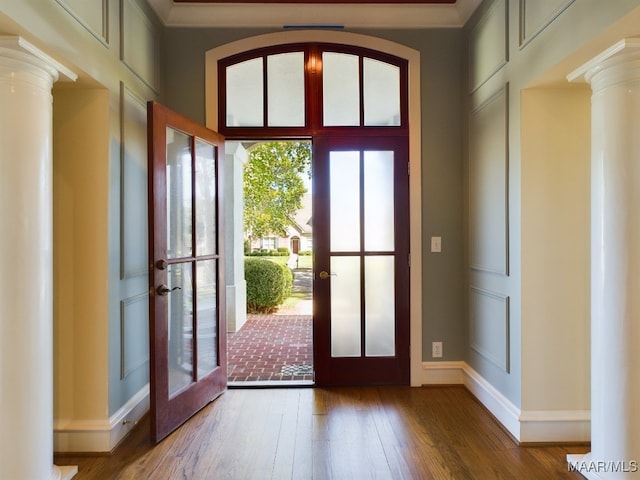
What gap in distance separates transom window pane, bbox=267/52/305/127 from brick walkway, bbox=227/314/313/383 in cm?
225

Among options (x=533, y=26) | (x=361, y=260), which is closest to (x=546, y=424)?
(x=361, y=260)

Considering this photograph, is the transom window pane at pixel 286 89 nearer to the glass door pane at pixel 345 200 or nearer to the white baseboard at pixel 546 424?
the glass door pane at pixel 345 200

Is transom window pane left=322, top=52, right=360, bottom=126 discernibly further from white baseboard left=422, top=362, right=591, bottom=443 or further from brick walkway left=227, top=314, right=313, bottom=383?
white baseboard left=422, top=362, right=591, bottom=443

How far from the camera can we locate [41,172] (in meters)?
1.87

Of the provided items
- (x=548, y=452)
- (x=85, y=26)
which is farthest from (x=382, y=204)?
(x=85, y=26)

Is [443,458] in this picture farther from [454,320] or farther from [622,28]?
[622,28]

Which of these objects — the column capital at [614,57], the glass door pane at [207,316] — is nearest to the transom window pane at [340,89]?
the glass door pane at [207,316]

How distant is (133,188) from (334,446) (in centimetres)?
206

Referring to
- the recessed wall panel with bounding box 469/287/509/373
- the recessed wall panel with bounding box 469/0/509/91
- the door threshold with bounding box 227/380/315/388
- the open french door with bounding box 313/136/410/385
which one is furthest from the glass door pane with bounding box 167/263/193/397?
the recessed wall panel with bounding box 469/0/509/91

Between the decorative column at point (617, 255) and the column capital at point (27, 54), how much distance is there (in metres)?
2.59

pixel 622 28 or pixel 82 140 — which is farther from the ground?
pixel 622 28

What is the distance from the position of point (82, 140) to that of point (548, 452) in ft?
10.6

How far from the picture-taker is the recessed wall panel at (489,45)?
259cm

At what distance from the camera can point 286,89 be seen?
3.32m
